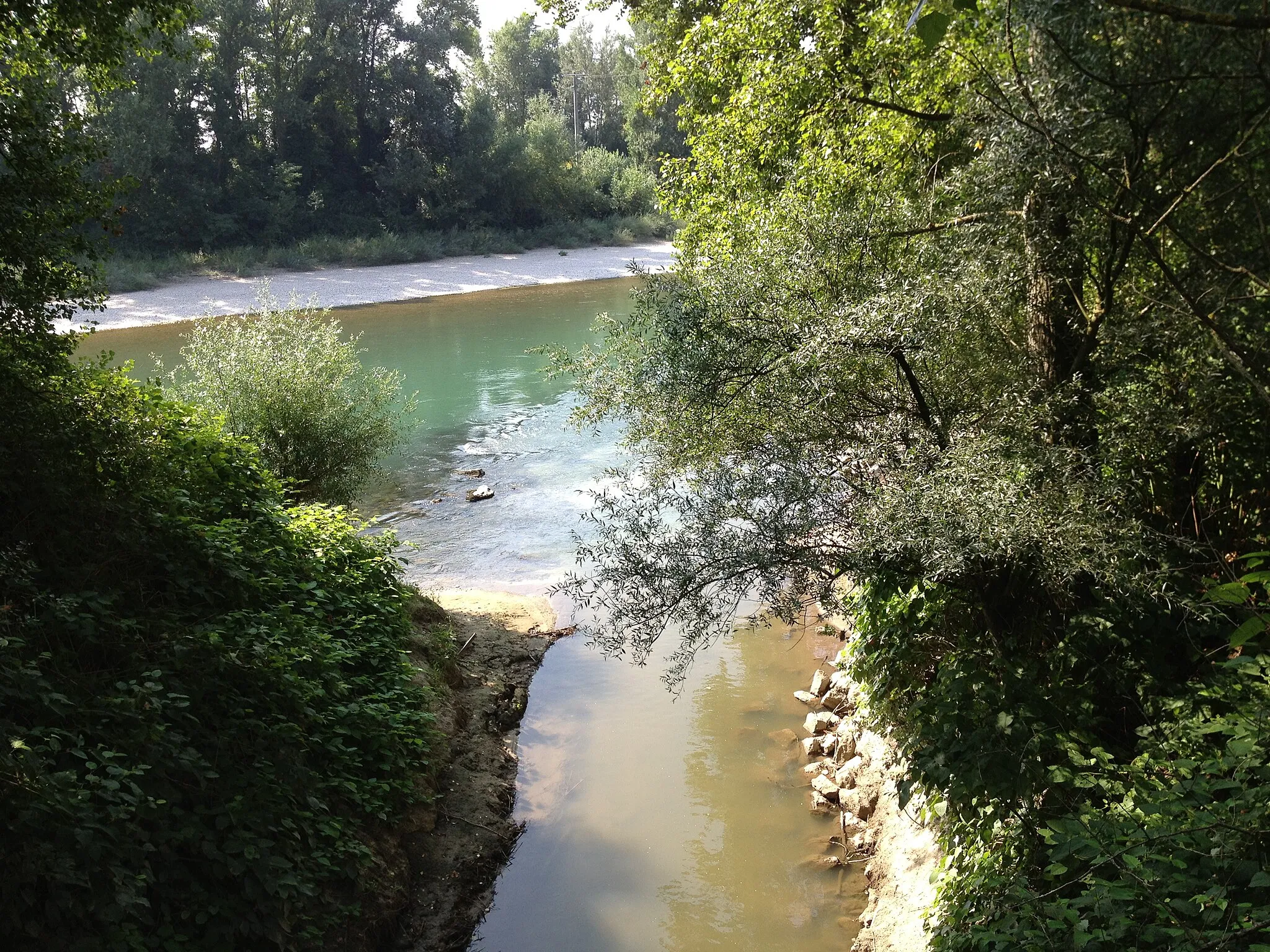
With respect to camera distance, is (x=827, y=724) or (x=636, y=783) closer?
(x=636, y=783)

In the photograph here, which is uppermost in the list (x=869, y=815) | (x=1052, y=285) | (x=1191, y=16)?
(x=1191, y=16)

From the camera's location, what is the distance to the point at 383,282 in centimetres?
3797

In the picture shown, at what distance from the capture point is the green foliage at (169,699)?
13.3 feet

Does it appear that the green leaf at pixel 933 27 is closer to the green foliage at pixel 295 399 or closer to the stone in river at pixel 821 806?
the stone in river at pixel 821 806

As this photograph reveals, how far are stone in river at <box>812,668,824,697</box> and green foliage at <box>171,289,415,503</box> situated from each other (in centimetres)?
618

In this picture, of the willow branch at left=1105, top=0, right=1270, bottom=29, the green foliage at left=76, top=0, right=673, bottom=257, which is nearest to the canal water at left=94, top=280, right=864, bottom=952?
the willow branch at left=1105, top=0, right=1270, bottom=29

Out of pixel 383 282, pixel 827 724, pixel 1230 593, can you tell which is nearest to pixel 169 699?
pixel 1230 593

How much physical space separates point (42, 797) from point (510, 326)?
27577 mm

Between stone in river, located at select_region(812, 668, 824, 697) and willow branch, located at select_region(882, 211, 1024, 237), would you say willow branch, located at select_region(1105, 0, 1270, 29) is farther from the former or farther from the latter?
stone in river, located at select_region(812, 668, 824, 697)

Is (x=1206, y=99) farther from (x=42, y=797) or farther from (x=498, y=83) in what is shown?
(x=498, y=83)

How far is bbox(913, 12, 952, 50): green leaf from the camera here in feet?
8.44

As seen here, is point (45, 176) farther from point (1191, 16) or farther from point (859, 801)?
point (859, 801)

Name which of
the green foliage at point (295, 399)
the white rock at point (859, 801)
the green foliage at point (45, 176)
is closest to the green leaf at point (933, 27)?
the green foliage at point (45, 176)

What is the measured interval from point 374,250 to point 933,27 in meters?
41.7
